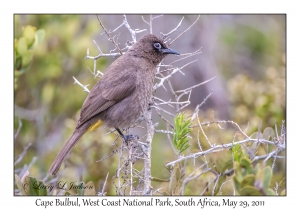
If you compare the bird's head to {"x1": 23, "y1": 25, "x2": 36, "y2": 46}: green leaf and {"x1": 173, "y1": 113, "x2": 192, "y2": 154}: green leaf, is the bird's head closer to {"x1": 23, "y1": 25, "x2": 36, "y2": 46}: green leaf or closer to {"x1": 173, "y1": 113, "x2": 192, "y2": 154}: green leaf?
{"x1": 23, "y1": 25, "x2": 36, "y2": 46}: green leaf

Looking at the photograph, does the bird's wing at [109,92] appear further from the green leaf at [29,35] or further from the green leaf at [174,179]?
the green leaf at [174,179]

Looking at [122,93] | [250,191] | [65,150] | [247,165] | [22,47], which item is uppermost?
[22,47]

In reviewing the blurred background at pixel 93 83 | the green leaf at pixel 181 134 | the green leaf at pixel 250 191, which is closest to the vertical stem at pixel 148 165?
the green leaf at pixel 181 134

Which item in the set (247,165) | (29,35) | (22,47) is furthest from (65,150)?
(247,165)

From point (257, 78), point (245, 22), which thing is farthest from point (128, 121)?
point (245, 22)

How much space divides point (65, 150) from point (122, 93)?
880 millimetres

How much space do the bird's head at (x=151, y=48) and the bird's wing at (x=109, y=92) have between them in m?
0.31

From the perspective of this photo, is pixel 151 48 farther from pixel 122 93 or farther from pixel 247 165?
pixel 247 165

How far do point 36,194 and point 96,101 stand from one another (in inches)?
66.8

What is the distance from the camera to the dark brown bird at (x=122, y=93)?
475 cm

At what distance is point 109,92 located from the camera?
15.9 feet

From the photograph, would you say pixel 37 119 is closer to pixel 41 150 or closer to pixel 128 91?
pixel 41 150

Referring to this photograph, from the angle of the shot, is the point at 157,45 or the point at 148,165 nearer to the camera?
the point at 148,165
